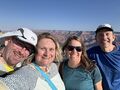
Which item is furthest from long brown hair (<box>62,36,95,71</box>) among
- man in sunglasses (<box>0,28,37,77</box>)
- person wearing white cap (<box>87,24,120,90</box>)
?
man in sunglasses (<box>0,28,37,77</box>)

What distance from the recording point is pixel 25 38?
527cm

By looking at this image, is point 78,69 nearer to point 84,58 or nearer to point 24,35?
point 84,58

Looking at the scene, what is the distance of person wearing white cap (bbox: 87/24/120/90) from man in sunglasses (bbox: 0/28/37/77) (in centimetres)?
279

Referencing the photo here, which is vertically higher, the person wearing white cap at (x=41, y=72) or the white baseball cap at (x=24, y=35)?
the white baseball cap at (x=24, y=35)

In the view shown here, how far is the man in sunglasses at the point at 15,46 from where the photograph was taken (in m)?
5.28

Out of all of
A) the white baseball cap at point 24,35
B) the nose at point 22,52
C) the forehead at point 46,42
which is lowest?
the nose at point 22,52

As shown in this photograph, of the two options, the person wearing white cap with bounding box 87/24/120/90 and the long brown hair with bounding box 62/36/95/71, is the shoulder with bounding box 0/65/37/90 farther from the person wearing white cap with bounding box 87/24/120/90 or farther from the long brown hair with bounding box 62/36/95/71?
the person wearing white cap with bounding box 87/24/120/90

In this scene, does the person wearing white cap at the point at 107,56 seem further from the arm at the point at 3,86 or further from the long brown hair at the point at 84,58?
the arm at the point at 3,86

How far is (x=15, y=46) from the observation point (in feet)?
17.7

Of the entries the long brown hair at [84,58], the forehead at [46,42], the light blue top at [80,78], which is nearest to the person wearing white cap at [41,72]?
the forehead at [46,42]

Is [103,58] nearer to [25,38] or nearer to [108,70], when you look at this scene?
[108,70]

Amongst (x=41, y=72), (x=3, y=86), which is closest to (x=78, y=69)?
(x=41, y=72)

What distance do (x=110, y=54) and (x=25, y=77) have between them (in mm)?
3269

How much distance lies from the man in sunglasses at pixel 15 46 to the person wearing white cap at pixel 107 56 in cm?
279
